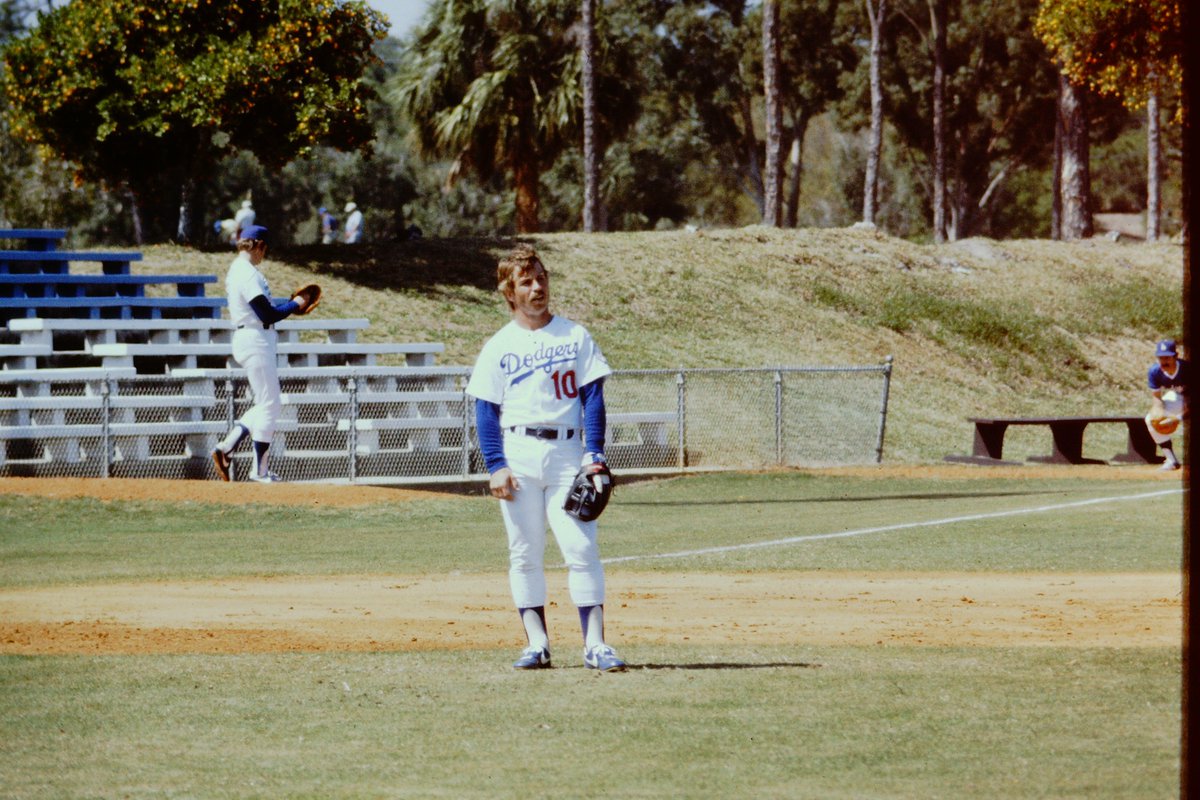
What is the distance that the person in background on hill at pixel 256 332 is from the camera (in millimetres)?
14539

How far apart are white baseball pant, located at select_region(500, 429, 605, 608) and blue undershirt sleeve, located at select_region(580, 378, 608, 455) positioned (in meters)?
0.15

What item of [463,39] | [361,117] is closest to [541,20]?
[463,39]

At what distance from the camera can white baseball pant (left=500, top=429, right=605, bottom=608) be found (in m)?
7.47

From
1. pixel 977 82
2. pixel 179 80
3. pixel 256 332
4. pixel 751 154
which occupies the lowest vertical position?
pixel 256 332

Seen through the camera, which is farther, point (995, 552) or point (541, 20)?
point (541, 20)

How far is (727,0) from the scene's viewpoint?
2319 inches

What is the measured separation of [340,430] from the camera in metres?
22.4

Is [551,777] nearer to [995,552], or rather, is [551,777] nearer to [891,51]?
[995,552]

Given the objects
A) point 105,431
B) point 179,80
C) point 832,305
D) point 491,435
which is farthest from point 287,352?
point 832,305

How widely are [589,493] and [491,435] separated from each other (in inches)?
21.5

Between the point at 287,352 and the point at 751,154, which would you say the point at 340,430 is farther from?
the point at 751,154

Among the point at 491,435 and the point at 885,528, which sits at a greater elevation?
the point at 491,435

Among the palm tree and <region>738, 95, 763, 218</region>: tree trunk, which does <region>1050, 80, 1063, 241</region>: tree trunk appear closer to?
<region>738, 95, 763, 218</region>: tree trunk

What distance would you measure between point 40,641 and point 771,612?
4.25 meters
